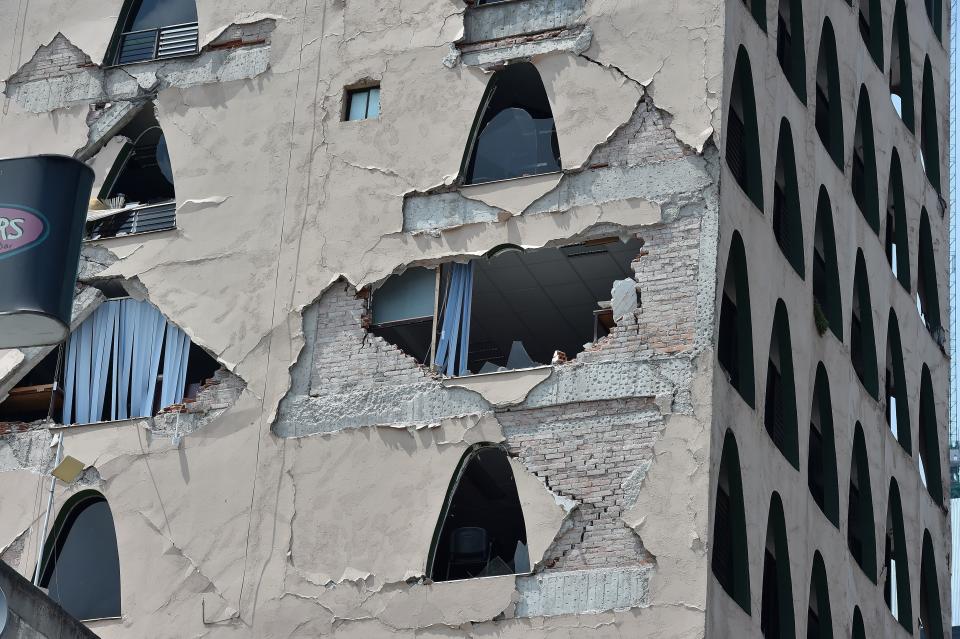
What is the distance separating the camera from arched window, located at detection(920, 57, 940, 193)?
42.3m

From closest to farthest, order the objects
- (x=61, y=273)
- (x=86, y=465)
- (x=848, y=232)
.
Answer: (x=61, y=273) → (x=86, y=465) → (x=848, y=232)

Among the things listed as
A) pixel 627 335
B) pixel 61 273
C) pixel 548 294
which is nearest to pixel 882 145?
pixel 548 294

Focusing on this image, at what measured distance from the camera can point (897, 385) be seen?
38.1m

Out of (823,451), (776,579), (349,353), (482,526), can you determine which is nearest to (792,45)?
(823,451)

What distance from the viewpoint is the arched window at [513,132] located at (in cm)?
2931

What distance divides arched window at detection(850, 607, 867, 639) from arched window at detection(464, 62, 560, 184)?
382 inches

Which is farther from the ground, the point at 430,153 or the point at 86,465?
the point at 430,153

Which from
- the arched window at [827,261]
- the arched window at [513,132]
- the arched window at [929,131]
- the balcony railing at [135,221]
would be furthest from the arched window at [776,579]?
the arched window at [929,131]

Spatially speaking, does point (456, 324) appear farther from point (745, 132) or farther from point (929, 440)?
point (929, 440)

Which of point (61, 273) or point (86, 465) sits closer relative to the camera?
point (61, 273)

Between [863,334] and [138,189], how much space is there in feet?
42.0

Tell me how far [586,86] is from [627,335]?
386 centimetres

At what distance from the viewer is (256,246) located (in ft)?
97.3

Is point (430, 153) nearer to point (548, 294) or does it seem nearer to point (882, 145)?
point (548, 294)
